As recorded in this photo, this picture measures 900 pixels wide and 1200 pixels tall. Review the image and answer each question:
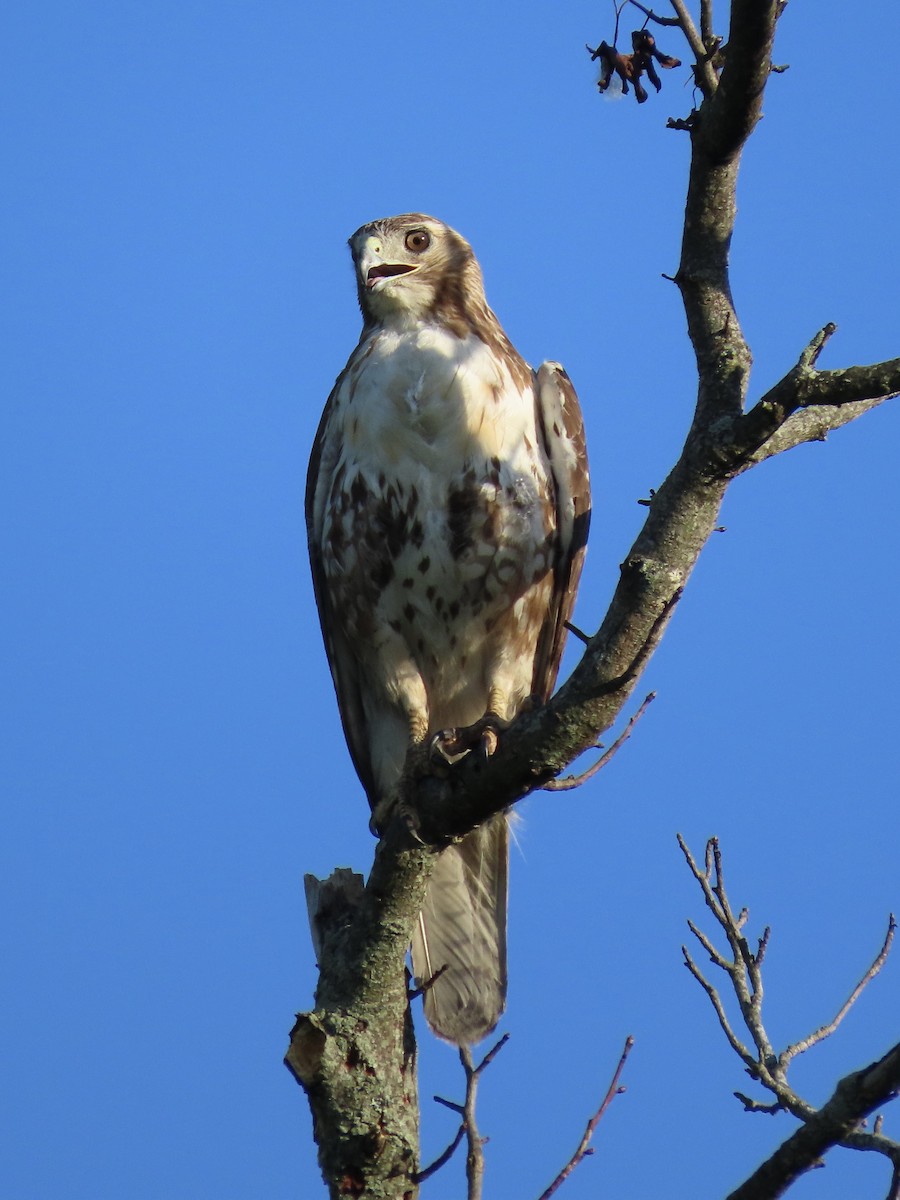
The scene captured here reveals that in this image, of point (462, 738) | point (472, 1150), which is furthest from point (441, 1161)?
point (462, 738)

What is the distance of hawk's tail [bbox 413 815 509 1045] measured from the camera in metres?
4.66

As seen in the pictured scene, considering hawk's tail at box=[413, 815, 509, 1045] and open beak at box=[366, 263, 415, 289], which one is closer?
hawk's tail at box=[413, 815, 509, 1045]

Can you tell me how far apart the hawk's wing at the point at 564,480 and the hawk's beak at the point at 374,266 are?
671mm

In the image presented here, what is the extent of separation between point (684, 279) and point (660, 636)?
807 mm

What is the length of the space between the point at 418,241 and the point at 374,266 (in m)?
0.27

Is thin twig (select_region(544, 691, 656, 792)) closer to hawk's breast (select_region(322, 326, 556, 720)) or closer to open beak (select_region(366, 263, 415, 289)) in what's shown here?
hawk's breast (select_region(322, 326, 556, 720))

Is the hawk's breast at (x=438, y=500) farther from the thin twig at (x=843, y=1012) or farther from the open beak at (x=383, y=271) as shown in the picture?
the thin twig at (x=843, y=1012)

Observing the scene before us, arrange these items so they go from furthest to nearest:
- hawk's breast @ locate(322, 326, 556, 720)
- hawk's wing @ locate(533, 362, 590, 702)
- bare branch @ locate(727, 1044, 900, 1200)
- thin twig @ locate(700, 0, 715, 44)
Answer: hawk's wing @ locate(533, 362, 590, 702) → hawk's breast @ locate(322, 326, 556, 720) → thin twig @ locate(700, 0, 715, 44) → bare branch @ locate(727, 1044, 900, 1200)

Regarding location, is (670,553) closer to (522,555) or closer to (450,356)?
(522,555)

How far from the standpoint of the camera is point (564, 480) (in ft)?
15.6

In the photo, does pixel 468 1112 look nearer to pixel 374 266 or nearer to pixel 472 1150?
pixel 472 1150

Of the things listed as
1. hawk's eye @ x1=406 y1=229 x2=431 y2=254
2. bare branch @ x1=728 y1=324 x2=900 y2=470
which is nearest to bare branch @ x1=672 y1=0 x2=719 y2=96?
bare branch @ x1=728 y1=324 x2=900 y2=470

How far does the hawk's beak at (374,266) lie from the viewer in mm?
5119

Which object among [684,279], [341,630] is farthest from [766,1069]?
[341,630]
